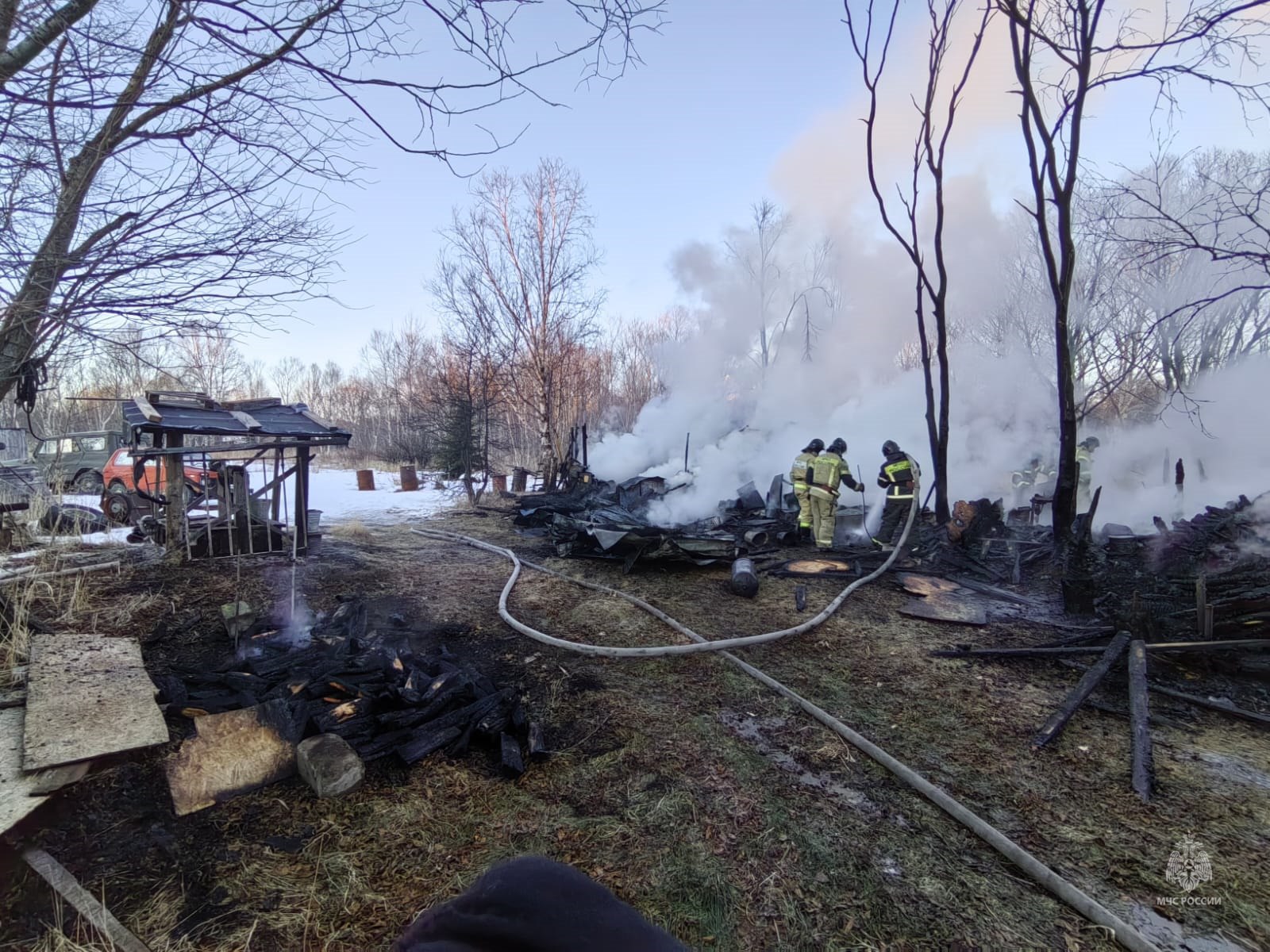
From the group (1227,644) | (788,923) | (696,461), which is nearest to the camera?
(788,923)

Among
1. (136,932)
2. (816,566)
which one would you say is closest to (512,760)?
(136,932)

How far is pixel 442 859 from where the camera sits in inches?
96.7

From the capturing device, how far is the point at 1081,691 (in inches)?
154

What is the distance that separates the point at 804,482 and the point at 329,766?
7900 millimetres

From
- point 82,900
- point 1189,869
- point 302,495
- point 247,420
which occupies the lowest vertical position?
point 1189,869

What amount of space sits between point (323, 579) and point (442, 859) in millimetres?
5328

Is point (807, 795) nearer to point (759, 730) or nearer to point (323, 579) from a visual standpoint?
point (759, 730)

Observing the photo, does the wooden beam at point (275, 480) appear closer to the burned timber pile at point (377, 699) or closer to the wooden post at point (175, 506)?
the wooden post at point (175, 506)

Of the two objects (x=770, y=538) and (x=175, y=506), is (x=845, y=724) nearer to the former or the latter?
(x=770, y=538)

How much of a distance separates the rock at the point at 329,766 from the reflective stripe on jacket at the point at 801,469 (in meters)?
7.71

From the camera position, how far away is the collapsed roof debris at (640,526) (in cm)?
782

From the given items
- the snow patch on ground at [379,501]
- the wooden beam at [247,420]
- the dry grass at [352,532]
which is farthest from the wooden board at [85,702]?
the snow patch on ground at [379,501]

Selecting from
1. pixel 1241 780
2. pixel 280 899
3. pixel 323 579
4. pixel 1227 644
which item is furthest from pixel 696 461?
pixel 280 899

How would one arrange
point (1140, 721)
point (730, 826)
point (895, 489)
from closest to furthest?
point (730, 826)
point (1140, 721)
point (895, 489)
